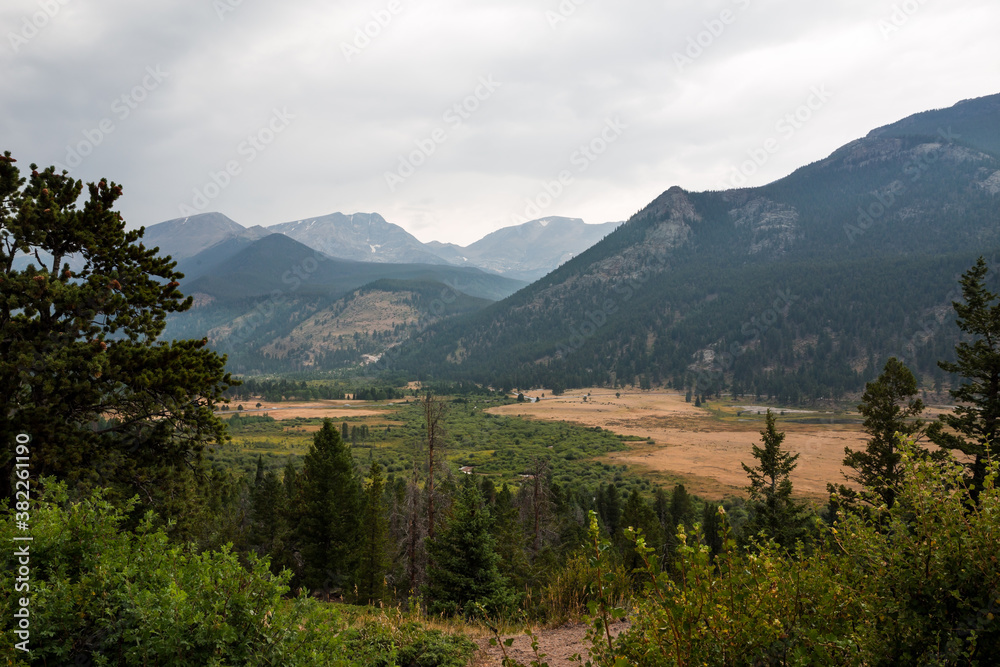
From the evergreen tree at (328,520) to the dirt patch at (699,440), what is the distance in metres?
39.8

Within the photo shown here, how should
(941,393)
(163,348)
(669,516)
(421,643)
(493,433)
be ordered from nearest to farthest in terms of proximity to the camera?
(421,643)
(163,348)
(669,516)
(493,433)
(941,393)

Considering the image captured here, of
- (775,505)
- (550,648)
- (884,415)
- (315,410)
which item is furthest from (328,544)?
(315,410)

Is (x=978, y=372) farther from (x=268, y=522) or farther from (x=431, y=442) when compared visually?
(x=268, y=522)

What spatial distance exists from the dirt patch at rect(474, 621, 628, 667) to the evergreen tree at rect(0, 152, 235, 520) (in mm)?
6035

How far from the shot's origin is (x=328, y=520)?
933 inches

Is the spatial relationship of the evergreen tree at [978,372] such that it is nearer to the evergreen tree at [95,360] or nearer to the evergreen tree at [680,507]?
the evergreen tree at [680,507]

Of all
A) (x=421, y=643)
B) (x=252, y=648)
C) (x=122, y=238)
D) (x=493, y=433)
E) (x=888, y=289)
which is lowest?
(x=493, y=433)

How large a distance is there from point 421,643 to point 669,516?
36230mm

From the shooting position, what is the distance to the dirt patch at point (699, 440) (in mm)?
57281

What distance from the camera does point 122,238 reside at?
36.2 ft

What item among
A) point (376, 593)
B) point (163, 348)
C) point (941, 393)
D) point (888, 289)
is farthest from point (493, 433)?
point (888, 289)

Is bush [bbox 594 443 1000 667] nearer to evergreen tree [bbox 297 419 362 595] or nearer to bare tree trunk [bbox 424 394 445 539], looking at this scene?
bare tree trunk [bbox 424 394 445 539]

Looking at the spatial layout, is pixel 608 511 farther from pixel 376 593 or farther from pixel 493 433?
pixel 493 433

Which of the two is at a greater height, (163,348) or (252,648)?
(163,348)
